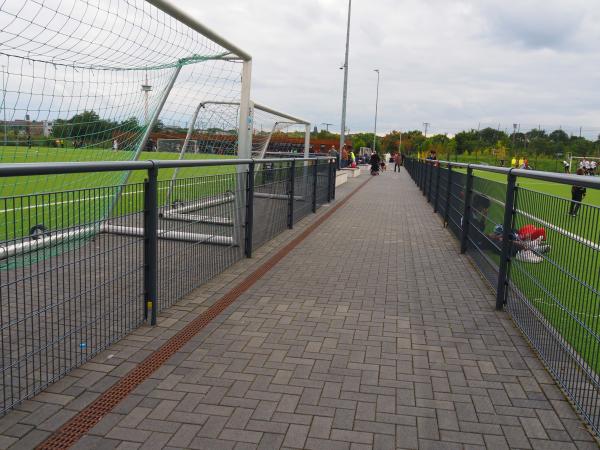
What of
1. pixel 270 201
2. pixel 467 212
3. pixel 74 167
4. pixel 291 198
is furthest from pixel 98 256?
pixel 291 198

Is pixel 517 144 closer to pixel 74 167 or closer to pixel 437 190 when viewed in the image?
pixel 437 190

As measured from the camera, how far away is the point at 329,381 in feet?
11.7

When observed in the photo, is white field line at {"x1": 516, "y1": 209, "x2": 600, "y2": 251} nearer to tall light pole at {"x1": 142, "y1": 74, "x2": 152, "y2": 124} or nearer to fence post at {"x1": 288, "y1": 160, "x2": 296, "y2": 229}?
fence post at {"x1": 288, "y1": 160, "x2": 296, "y2": 229}

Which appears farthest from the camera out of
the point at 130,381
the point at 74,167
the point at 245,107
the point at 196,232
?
the point at 245,107

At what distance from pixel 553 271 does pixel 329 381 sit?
1829mm

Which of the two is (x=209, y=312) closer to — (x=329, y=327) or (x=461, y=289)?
(x=329, y=327)

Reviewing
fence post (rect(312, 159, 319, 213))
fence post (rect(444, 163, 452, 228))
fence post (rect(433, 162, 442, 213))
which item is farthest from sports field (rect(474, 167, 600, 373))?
fence post (rect(433, 162, 442, 213))

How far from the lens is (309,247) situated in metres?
8.45

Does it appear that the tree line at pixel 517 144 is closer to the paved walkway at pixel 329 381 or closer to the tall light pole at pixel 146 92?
the tall light pole at pixel 146 92

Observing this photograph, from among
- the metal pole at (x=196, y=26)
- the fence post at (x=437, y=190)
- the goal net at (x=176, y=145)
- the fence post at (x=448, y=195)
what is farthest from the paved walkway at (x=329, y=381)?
the fence post at (x=437, y=190)

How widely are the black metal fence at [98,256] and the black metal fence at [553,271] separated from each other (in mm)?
2931

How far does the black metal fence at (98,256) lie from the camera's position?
10.5 ft

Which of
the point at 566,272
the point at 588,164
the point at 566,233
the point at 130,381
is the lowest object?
the point at 130,381

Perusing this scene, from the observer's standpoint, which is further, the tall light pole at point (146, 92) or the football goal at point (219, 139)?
the tall light pole at point (146, 92)
